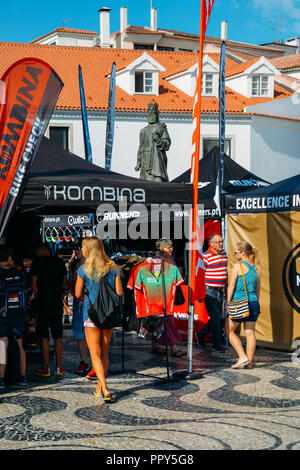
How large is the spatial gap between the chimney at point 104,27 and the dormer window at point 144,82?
11.6 meters

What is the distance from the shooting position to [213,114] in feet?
112

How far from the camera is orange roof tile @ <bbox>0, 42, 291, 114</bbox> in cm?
3316

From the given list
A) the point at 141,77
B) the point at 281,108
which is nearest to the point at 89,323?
the point at 141,77

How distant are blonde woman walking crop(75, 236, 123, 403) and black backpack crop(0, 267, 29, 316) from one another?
779mm

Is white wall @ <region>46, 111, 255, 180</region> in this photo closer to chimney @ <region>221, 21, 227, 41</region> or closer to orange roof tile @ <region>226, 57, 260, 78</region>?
orange roof tile @ <region>226, 57, 260, 78</region>

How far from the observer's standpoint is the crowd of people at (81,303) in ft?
23.5

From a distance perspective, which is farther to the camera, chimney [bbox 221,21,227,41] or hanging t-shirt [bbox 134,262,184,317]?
chimney [bbox 221,21,227,41]

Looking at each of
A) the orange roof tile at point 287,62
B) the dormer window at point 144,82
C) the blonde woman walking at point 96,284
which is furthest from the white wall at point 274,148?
the blonde woman walking at point 96,284

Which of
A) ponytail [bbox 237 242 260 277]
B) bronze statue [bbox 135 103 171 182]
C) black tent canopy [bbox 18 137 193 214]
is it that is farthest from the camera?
bronze statue [bbox 135 103 171 182]

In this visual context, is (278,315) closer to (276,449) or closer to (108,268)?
(108,268)

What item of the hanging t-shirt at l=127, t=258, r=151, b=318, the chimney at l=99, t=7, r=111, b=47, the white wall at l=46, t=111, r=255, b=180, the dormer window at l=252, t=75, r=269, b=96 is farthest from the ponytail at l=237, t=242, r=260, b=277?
the chimney at l=99, t=7, r=111, b=47

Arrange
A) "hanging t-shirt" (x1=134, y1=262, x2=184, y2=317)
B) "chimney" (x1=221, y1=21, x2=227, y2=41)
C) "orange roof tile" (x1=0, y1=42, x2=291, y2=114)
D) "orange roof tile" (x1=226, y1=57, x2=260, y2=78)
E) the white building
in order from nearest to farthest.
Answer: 1. "hanging t-shirt" (x1=134, y1=262, x2=184, y2=317)
2. the white building
3. "orange roof tile" (x1=0, y1=42, x2=291, y2=114)
4. "orange roof tile" (x1=226, y1=57, x2=260, y2=78)
5. "chimney" (x1=221, y1=21, x2=227, y2=41)

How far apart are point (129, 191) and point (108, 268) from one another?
1260mm

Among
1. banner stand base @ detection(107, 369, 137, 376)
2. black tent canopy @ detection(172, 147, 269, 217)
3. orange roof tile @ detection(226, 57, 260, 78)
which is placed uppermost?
orange roof tile @ detection(226, 57, 260, 78)
